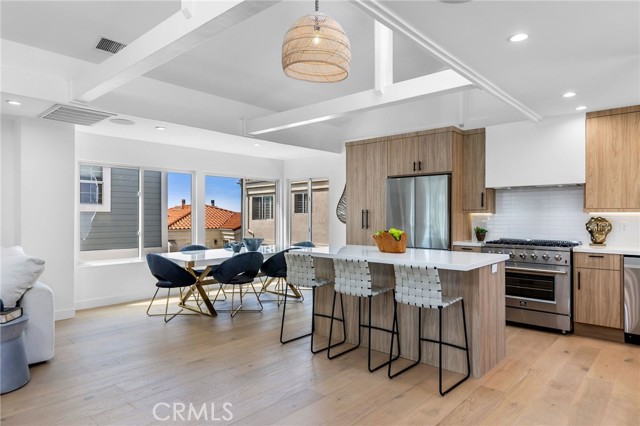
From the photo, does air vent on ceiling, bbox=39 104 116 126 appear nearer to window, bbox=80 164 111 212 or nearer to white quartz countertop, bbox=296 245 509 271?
window, bbox=80 164 111 212

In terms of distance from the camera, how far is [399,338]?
11.8 ft

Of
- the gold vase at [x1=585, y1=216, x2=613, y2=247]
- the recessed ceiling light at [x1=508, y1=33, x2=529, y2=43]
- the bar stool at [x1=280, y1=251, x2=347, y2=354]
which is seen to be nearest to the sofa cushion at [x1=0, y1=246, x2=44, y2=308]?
the bar stool at [x1=280, y1=251, x2=347, y2=354]

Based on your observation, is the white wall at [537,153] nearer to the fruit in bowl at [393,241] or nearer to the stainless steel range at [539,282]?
the stainless steel range at [539,282]

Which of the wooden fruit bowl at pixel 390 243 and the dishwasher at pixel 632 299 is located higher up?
the wooden fruit bowl at pixel 390 243

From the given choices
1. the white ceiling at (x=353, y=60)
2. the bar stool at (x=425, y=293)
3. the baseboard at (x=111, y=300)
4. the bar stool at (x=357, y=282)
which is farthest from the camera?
the baseboard at (x=111, y=300)

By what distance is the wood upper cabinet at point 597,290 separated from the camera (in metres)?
4.03

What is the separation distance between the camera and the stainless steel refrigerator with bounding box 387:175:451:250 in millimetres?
5207

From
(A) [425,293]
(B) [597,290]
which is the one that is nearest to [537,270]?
(B) [597,290]

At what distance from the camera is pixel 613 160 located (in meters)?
4.26

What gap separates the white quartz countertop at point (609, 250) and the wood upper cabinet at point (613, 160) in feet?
1.38

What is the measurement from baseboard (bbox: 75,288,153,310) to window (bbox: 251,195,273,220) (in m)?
2.70

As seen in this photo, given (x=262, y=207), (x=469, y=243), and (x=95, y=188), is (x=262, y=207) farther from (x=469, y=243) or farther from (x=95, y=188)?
(x=469, y=243)

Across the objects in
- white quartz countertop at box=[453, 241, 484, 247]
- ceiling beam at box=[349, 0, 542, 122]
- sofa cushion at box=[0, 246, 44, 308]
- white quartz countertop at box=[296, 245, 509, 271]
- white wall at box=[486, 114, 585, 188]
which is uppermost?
ceiling beam at box=[349, 0, 542, 122]

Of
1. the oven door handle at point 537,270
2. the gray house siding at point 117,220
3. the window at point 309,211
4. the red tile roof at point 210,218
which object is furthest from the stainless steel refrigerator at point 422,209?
the gray house siding at point 117,220
